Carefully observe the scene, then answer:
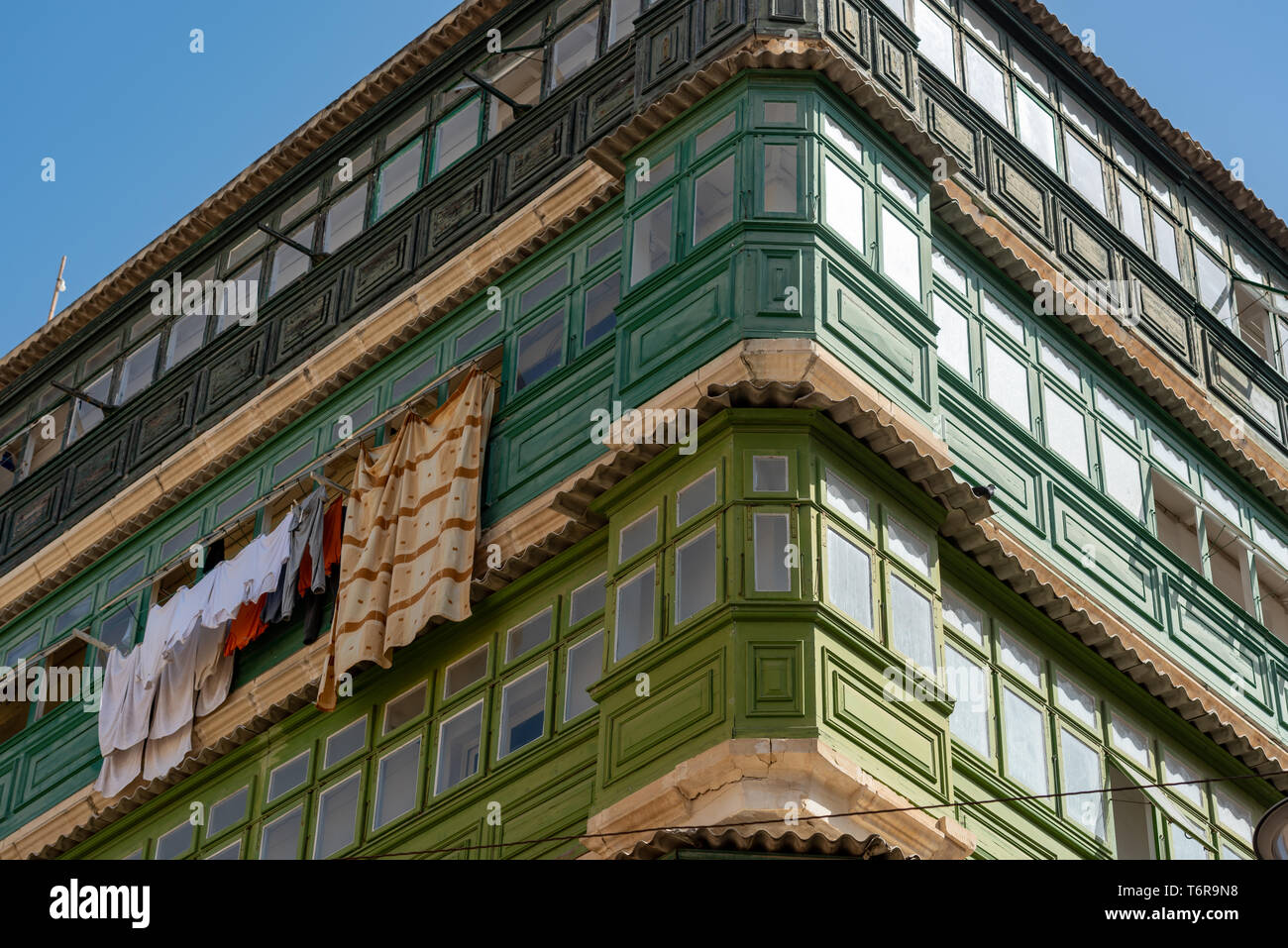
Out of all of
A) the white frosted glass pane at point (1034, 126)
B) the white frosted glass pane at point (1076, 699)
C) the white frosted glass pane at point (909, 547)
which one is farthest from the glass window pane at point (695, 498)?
the white frosted glass pane at point (1034, 126)

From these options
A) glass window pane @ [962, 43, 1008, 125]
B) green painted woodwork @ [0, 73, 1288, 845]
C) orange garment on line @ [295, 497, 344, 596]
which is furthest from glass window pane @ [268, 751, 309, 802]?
glass window pane @ [962, 43, 1008, 125]

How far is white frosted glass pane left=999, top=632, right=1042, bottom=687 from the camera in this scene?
59.7 feet

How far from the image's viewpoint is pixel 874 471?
1733 cm

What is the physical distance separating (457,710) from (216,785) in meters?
3.21

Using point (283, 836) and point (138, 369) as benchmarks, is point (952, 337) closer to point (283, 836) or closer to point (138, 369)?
point (283, 836)

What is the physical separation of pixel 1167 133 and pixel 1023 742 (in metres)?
9.31

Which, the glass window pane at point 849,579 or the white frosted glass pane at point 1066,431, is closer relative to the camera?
the glass window pane at point 849,579

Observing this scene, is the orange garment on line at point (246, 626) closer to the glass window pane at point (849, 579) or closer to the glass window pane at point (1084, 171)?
the glass window pane at point (849, 579)

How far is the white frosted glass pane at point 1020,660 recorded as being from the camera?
18203 millimetres

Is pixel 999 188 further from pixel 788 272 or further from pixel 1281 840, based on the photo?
pixel 1281 840

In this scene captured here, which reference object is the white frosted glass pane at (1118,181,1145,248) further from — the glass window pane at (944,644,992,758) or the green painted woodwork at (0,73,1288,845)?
the glass window pane at (944,644,992,758)

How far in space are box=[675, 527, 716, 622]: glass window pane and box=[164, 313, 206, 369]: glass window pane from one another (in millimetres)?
10268

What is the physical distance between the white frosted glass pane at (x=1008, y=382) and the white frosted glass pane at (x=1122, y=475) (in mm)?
1065
